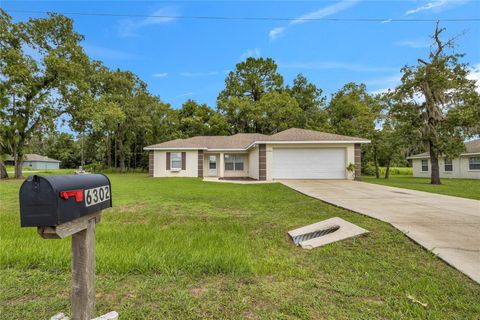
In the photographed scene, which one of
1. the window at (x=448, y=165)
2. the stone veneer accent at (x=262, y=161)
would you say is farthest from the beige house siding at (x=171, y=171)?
the window at (x=448, y=165)

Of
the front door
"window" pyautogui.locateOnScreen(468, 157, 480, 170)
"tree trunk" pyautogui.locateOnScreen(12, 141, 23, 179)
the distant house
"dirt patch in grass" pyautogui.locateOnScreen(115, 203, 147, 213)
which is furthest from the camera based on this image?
the distant house

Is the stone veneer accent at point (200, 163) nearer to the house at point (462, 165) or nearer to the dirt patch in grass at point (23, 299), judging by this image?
the dirt patch in grass at point (23, 299)

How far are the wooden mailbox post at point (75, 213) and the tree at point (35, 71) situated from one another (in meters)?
19.4

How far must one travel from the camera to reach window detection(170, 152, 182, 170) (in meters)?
19.3

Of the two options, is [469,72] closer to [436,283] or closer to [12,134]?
[436,283]

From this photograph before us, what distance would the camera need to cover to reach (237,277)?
255cm

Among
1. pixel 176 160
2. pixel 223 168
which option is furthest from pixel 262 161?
pixel 176 160

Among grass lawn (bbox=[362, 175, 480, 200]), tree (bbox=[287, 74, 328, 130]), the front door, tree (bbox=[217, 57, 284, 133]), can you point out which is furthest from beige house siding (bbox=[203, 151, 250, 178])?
tree (bbox=[217, 57, 284, 133])

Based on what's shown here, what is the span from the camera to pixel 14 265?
283cm

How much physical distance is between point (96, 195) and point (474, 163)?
2747cm

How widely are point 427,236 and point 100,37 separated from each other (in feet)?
62.3

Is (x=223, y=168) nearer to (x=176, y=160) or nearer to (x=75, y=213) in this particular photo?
(x=176, y=160)

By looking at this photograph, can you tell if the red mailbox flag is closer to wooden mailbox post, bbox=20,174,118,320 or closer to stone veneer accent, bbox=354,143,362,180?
wooden mailbox post, bbox=20,174,118,320

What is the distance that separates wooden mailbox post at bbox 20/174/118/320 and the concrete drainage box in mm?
2645
